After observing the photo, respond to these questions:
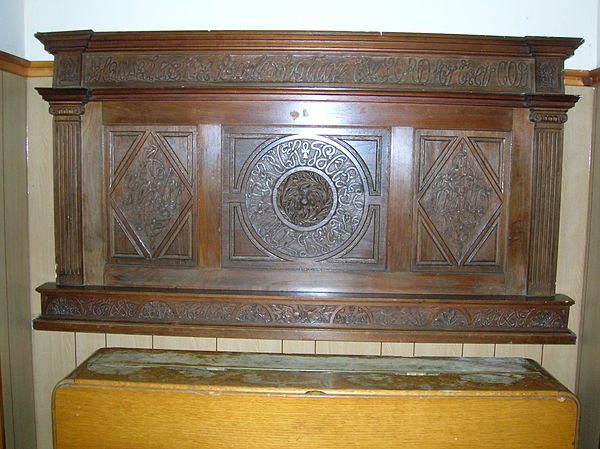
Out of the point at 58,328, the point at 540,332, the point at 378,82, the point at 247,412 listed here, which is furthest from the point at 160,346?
the point at 540,332

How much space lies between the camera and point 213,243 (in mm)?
1838

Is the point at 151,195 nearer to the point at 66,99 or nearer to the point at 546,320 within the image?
the point at 66,99

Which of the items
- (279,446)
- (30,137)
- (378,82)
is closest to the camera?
(279,446)

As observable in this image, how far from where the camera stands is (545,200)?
1779 millimetres

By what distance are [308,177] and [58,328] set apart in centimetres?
120

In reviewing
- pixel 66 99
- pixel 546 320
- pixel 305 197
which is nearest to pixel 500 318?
pixel 546 320

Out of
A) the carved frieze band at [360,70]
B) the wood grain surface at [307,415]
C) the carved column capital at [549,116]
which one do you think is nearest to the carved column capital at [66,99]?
the carved frieze band at [360,70]

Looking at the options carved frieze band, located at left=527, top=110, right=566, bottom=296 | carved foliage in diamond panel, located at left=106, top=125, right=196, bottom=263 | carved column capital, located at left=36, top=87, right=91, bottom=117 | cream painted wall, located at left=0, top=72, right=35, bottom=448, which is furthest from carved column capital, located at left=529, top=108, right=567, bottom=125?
cream painted wall, located at left=0, top=72, right=35, bottom=448

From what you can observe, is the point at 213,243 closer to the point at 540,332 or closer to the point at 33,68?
the point at 33,68

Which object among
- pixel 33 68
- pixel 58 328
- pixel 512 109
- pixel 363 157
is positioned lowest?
pixel 58 328

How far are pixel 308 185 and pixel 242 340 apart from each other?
72cm

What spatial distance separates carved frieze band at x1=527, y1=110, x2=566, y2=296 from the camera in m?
1.76

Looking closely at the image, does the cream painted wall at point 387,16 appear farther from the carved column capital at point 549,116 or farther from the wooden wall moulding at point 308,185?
the carved column capital at point 549,116

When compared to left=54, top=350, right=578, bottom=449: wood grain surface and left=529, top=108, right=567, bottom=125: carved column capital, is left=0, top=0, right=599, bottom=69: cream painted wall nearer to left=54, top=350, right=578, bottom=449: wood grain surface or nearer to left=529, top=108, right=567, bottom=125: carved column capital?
left=529, top=108, right=567, bottom=125: carved column capital
